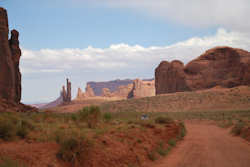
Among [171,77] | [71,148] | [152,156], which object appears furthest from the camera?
[171,77]

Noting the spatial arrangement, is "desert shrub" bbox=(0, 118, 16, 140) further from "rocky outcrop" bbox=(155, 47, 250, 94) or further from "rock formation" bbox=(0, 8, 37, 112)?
"rocky outcrop" bbox=(155, 47, 250, 94)

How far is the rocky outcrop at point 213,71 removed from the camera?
241 ft

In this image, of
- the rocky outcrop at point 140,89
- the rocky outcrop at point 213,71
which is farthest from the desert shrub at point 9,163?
the rocky outcrop at point 140,89

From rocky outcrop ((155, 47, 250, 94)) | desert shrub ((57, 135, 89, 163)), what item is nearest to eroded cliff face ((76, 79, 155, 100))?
rocky outcrop ((155, 47, 250, 94))

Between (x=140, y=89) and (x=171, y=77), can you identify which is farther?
(x=140, y=89)

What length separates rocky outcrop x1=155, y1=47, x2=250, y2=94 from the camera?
73438mm

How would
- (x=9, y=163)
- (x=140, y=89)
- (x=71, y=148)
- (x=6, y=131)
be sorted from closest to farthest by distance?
(x=9, y=163)
(x=71, y=148)
(x=6, y=131)
(x=140, y=89)

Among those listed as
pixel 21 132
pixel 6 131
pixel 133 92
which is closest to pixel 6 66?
pixel 21 132

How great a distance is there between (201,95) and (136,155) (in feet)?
186

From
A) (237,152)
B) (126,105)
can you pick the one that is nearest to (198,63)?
(126,105)

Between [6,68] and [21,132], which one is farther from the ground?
[6,68]

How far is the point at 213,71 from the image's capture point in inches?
3098

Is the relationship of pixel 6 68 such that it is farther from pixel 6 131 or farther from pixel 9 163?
pixel 9 163

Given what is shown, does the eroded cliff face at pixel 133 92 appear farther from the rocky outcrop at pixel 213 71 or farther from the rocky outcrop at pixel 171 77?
the rocky outcrop at pixel 213 71
